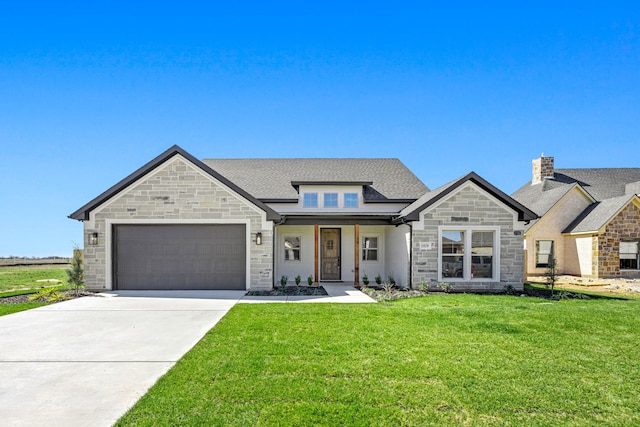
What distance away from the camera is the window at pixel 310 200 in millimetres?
17016

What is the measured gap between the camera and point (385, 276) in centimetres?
1667

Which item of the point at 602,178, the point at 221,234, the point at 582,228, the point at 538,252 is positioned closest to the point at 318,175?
the point at 221,234

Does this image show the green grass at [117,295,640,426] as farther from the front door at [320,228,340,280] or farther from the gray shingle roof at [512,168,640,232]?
the gray shingle roof at [512,168,640,232]

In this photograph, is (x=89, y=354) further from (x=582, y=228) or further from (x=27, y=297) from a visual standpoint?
(x=582, y=228)

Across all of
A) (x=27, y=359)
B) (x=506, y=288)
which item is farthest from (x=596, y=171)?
(x=27, y=359)

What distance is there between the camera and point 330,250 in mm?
17000

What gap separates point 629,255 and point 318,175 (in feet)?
53.8

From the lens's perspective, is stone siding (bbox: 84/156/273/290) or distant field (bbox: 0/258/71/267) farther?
distant field (bbox: 0/258/71/267)

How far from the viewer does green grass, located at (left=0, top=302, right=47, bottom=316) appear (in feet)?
31.6

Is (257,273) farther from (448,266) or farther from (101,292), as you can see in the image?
(448,266)

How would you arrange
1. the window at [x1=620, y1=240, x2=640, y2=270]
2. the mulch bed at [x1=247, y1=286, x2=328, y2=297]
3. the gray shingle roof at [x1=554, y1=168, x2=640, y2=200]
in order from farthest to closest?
the gray shingle roof at [x1=554, y1=168, x2=640, y2=200]
the window at [x1=620, y1=240, x2=640, y2=270]
the mulch bed at [x1=247, y1=286, x2=328, y2=297]

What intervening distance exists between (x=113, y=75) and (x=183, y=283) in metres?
8.43

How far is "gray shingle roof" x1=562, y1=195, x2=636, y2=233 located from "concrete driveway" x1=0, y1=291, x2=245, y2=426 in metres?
18.5

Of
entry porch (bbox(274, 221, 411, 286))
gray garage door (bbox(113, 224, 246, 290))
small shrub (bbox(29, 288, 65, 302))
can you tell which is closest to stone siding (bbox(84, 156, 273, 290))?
gray garage door (bbox(113, 224, 246, 290))
